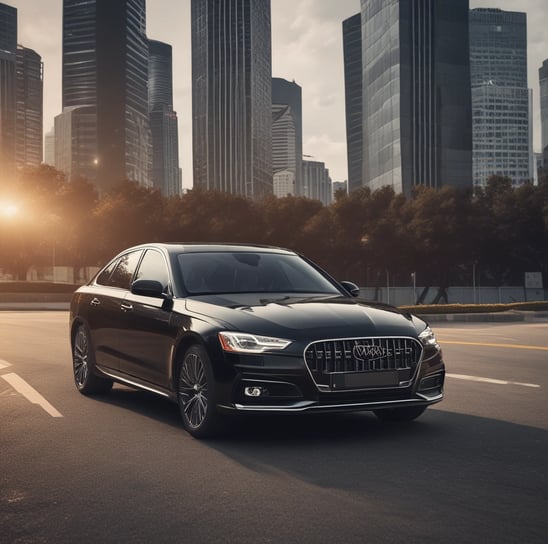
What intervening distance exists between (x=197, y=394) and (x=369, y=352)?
1429 mm

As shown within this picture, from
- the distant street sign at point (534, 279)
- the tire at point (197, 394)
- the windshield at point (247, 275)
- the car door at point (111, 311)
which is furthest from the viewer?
the distant street sign at point (534, 279)

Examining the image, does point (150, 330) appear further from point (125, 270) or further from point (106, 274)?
point (106, 274)

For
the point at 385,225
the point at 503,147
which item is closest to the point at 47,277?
the point at 385,225

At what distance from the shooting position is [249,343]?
672cm

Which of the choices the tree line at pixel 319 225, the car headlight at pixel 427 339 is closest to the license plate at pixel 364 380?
the car headlight at pixel 427 339

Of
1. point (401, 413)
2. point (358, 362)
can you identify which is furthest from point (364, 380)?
point (401, 413)

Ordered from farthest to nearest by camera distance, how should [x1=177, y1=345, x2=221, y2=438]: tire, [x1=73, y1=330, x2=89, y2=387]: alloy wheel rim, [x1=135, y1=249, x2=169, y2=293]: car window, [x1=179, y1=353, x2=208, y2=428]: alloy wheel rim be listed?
[x1=73, y1=330, x2=89, y2=387]: alloy wheel rim → [x1=135, y1=249, x2=169, y2=293]: car window → [x1=179, y1=353, x2=208, y2=428]: alloy wheel rim → [x1=177, y1=345, x2=221, y2=438]: tire

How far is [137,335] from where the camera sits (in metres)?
8.32

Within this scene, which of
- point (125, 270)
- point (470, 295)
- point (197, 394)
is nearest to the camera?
point (197, 394)

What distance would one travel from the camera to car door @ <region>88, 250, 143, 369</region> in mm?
8844

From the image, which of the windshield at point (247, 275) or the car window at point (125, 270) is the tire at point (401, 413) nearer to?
the windshield at point (247, 275)

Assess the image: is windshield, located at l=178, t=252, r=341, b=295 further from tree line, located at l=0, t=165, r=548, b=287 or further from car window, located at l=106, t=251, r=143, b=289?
tree line, located at l=0, t=165, r=548, b=287

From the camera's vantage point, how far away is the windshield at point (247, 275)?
8031 millimetres

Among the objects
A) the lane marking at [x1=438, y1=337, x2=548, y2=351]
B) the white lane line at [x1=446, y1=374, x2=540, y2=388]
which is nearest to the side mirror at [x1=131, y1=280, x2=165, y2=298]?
the white lane line at [x1=446, y1=374, x2=540, y2=388]
